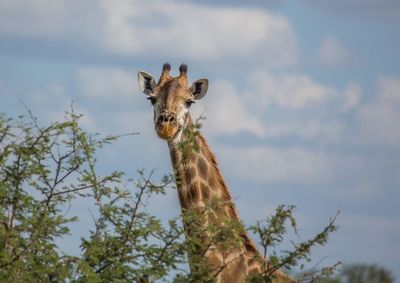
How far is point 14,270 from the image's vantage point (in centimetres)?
1416

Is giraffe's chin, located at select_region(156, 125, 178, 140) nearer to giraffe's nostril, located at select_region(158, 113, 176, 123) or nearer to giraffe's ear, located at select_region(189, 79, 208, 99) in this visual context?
giraffe's nostril, located at select_region(158, 113, 176, 123)

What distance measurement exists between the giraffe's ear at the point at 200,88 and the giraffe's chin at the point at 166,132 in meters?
2.86

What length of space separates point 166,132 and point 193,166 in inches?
29.1

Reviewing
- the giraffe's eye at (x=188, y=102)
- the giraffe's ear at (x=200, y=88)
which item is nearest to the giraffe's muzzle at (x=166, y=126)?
the giraffe's eye at (x=188, y=102)

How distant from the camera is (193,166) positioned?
20812 mm

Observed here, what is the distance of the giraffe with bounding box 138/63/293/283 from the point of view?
63.0 ft

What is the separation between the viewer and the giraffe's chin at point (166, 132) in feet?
69.3

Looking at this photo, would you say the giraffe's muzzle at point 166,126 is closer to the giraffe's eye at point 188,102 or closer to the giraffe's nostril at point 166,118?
the giraffe's nostril at point 166,118

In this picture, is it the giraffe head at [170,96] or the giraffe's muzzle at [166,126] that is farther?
the giraffe head at [170,96]

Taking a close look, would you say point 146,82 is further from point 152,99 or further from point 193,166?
point 193,166

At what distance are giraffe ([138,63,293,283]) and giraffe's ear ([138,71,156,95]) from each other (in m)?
0.69

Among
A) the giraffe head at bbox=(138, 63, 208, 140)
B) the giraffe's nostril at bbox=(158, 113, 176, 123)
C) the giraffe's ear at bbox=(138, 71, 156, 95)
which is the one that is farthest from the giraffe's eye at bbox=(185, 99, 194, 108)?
the giraffe's ear at bbox=(138, 71, 156, 95)

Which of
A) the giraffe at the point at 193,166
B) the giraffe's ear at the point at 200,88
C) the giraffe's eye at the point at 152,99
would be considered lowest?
the giraffe at the point at 193,166

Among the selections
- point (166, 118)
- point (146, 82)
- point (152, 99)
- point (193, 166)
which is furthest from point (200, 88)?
point (193, 166)
